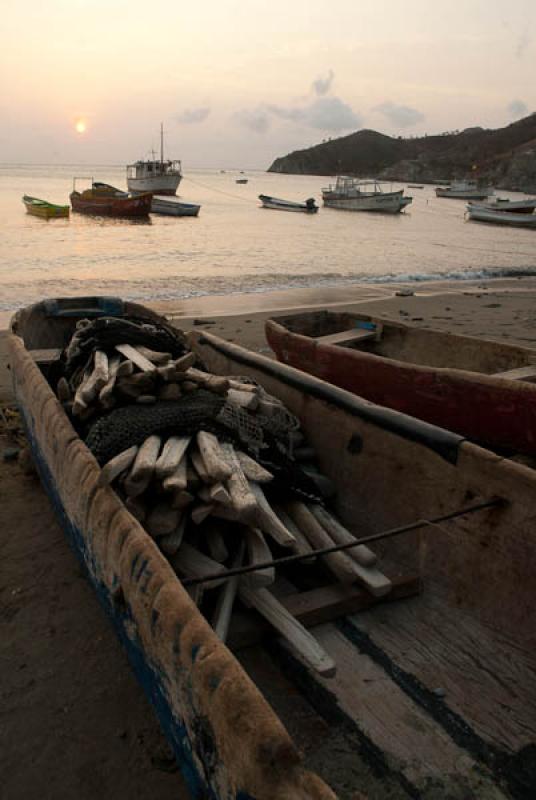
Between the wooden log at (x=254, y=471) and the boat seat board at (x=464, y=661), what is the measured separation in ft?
3.04

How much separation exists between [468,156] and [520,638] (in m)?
190

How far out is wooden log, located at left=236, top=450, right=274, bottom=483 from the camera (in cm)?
364

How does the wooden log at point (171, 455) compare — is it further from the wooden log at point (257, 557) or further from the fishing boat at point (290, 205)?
the fishing boat at point (290, 205)

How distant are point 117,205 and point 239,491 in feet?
149

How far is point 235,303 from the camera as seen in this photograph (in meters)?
15.2

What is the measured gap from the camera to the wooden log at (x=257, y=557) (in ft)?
10.2

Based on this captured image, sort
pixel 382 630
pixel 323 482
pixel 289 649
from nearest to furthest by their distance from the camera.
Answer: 1. pixel 289 649
2. pixel 382 630
3. pixel 323 482

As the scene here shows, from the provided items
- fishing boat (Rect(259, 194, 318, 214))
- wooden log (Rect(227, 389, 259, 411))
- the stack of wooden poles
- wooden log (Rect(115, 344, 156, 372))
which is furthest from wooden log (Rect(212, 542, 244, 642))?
fishing boat (Rect(259, 194, 318, 214))

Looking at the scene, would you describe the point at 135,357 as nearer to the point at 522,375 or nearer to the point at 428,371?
the point at 428,371

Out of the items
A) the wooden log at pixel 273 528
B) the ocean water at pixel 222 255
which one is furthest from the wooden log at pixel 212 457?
the ocean water at pixel 222 255

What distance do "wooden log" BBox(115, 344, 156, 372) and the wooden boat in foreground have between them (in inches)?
27.4

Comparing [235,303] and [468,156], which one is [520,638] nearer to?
[235,303]

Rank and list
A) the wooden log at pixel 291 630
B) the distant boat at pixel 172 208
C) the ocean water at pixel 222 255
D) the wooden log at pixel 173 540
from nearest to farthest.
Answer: the wooden log at pixel 291 630 < the wooden log at pixel 173 540 < the ocean water at pixel 222 255 < the distant boat at pixel 172 208

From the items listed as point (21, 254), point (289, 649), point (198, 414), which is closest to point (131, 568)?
point (289, 649)
